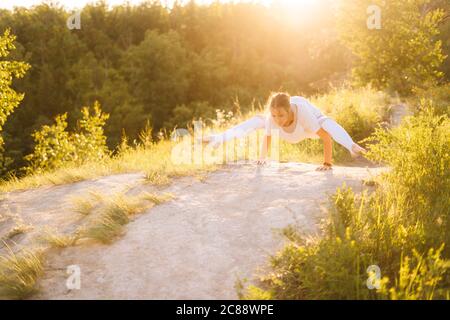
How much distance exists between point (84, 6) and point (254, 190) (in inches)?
1514

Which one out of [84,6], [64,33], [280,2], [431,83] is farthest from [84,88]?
[431,83]

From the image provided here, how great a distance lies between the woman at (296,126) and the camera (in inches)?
229

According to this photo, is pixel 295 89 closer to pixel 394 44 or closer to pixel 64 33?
pixel 64 33

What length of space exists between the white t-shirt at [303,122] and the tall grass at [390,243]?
152 cm

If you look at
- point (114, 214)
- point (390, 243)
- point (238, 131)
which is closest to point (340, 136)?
point (238, 131)

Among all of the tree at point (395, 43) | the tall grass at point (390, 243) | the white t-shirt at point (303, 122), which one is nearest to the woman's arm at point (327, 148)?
the white t-shirt at point (303, 122)

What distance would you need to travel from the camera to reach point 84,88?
3119 cm

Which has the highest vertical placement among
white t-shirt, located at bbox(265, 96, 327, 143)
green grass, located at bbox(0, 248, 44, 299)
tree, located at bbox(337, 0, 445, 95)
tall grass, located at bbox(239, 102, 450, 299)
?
tree, located at bbox(337, 0, 445, 95)

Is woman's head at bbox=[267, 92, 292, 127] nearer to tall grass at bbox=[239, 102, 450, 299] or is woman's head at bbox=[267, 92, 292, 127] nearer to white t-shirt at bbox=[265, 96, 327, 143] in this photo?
white t-shirt at bbox=[265, 96, 327, 143]

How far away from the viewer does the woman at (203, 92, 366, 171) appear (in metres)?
5.82

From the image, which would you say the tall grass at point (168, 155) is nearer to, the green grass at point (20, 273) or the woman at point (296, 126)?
the woman at point (296, 126)

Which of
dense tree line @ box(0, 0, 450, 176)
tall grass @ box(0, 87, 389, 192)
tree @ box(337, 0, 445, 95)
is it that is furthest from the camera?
dense tree line @ box(0, 0, 450, 176)

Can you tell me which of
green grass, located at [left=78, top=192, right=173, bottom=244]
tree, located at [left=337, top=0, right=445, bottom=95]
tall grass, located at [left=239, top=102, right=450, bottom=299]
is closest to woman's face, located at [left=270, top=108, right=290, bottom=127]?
tall grass, located at [left=239, top=102, right=450, bottom=299]

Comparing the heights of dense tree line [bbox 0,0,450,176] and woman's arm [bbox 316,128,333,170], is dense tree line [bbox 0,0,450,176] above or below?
above
